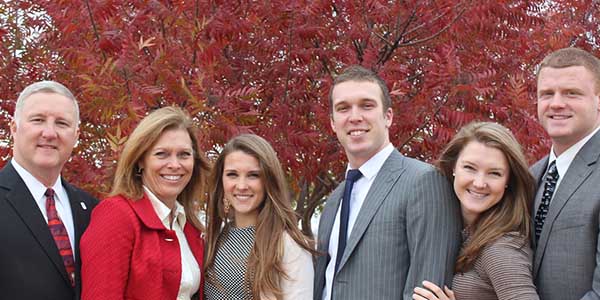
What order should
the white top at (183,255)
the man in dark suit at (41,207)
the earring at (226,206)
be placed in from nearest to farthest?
the man in dark suit at (41,207)
the white top at (183,255)
the earring at (226,206)

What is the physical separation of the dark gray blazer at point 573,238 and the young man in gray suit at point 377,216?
52cm

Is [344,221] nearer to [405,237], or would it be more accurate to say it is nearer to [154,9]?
[405,237]

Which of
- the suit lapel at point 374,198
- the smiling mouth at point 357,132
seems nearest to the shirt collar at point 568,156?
the suit lapel at point 374,198

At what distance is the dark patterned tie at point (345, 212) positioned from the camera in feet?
15.1

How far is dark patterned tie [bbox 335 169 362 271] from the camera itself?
4.59 m

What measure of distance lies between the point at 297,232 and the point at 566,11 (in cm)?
425

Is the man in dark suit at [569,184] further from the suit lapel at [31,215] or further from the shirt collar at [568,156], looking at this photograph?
the suit lapel at [31,215]

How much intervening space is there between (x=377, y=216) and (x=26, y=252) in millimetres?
2059

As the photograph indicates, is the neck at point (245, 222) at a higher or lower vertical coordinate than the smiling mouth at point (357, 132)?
lower

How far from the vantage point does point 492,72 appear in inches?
232

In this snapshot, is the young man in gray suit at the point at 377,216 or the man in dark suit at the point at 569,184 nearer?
the man in dark suit at the point at 569,184

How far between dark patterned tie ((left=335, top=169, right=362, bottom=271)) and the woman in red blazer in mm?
909

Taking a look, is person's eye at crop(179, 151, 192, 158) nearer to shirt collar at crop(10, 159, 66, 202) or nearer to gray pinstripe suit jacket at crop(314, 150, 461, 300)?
shirt collar at crop(10, 159, 66, 202)

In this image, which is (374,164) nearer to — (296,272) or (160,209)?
(296,272)
